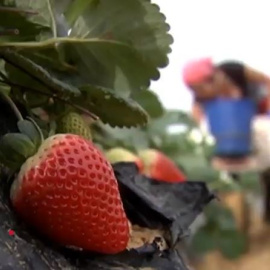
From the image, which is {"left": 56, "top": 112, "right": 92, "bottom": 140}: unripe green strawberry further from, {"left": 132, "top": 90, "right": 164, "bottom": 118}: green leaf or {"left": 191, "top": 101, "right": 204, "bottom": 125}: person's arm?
{"left": 191, "top": 101, "right": 204, "bottom": 125}: person's arm

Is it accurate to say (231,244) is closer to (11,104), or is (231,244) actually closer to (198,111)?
(198,111)

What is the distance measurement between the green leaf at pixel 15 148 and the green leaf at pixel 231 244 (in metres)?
1.19

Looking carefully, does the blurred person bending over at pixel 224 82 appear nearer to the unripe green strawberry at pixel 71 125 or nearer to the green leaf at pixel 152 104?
the green leaf at pixel 152 104

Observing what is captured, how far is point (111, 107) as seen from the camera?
0.48 meters

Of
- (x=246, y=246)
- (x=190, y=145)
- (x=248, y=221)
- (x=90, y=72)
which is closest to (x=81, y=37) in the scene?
(x=90, y=72)

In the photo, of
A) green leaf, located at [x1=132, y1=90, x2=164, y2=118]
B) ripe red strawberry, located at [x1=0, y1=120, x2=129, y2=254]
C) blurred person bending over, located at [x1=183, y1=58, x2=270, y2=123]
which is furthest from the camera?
blurred person bending over, located at [x1=183, y1=58, x2=270, y2=123]

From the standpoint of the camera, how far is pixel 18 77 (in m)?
0.47

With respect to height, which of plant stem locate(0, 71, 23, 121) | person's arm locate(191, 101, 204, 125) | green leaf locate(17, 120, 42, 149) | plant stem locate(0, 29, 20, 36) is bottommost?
person's arm locate(191, 101, 204, 125)

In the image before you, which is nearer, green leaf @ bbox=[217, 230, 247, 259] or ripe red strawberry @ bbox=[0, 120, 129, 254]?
ripe red strawberry @ bbox=[0, 120, 129, 254]

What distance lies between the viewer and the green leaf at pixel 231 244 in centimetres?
158

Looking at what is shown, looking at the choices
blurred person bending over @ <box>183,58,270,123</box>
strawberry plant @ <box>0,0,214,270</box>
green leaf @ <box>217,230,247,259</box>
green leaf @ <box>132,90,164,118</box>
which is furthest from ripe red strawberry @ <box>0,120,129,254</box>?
blurred person bending over @ <box>183,58,270,123</box>

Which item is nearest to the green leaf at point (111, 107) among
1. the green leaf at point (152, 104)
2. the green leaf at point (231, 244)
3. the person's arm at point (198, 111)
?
the green leaf at point (152, 104)

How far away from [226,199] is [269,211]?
37 cm

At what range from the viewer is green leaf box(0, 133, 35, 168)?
41 cm
